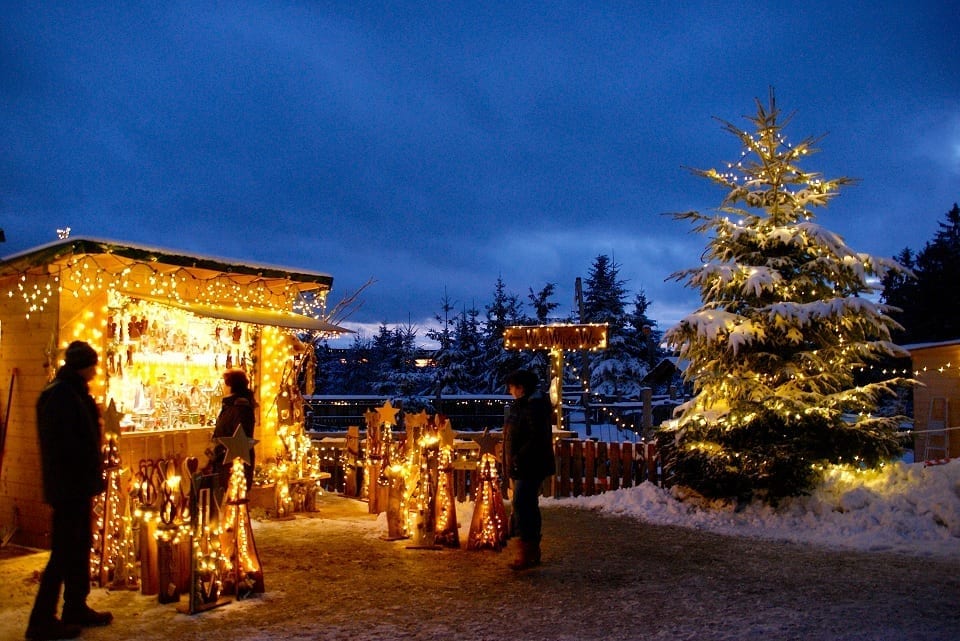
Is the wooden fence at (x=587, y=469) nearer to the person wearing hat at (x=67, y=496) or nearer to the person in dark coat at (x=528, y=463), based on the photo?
the person in dark coat at (x=528, y=463)

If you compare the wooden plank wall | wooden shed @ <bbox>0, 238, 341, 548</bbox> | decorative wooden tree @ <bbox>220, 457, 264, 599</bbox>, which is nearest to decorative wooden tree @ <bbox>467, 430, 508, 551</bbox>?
decorative wooden tree @ <bbox>220, 457, 264, 599</bbox>

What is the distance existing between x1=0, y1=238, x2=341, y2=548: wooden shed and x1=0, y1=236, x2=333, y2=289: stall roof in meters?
0.02

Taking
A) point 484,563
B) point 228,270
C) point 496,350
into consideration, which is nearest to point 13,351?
point 228,270

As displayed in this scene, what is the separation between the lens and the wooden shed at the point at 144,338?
8.83 metres

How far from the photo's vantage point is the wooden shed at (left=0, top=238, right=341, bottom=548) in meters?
8.83

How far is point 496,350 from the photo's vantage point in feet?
116

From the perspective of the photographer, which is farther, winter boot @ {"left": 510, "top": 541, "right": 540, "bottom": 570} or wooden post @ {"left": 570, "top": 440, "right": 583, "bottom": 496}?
A: wooden post @ {"left": 570, "top": 440, "right": 583, "bottom": 496}

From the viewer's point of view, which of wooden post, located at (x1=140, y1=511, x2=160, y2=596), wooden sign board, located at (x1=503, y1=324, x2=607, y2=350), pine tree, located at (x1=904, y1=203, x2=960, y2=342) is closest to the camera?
wooden post, located at (x1=140, y1=511, x2=160, y2=596)

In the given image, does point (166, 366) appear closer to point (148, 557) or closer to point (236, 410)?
point (236, 410)

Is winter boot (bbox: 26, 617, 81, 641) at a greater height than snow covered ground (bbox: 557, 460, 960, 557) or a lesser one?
lesser

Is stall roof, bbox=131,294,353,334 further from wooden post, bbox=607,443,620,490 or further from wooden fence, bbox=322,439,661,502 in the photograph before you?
wooden post, bbox=607,443,620,490

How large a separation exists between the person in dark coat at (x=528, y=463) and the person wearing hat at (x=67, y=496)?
3.78m

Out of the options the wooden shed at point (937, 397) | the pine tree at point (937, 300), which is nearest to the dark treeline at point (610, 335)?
the pine tree at point (937, 300)

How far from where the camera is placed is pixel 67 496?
5809 mm
